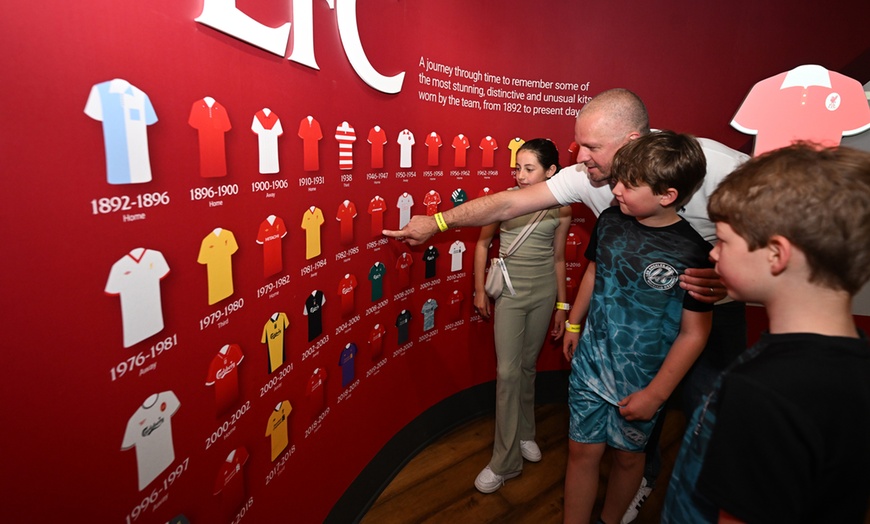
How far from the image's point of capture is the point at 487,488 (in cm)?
237

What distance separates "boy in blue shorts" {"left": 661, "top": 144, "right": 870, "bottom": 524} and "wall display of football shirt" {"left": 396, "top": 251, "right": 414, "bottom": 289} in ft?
4.98

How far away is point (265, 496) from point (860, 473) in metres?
1.45

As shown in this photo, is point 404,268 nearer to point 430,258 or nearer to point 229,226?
point 430,258

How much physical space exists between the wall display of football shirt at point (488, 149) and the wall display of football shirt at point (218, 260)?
1.71 metres

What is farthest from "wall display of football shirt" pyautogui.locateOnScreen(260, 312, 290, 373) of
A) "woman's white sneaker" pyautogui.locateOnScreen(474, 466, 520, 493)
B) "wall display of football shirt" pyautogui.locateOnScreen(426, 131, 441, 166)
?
"woman's white sneaker" pyautogui.locateOnScreen(474, 466, 520, 493)

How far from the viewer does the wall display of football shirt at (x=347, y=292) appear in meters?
1.77

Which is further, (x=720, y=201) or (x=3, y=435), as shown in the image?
(x=720, y=201)

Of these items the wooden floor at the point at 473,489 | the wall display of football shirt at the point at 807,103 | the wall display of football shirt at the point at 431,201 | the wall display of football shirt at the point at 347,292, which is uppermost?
the wall display of football shirt at the point at 807,103

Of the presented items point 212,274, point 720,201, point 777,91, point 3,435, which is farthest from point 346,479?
point 777,91

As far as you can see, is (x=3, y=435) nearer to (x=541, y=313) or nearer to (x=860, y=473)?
(x=860, y=473)

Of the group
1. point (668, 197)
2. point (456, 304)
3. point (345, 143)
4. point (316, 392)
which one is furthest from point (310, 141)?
point (456, 304)

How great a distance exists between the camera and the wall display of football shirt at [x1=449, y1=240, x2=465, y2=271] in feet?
8.58

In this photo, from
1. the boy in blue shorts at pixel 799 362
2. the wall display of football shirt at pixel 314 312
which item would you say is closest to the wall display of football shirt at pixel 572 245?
the wall display of football shirt at pixel 314 312

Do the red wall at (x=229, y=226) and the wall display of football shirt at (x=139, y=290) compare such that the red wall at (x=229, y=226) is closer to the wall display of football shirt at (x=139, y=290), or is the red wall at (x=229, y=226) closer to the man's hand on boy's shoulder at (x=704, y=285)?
the wall display of football shirt at (x=139, y=290)
